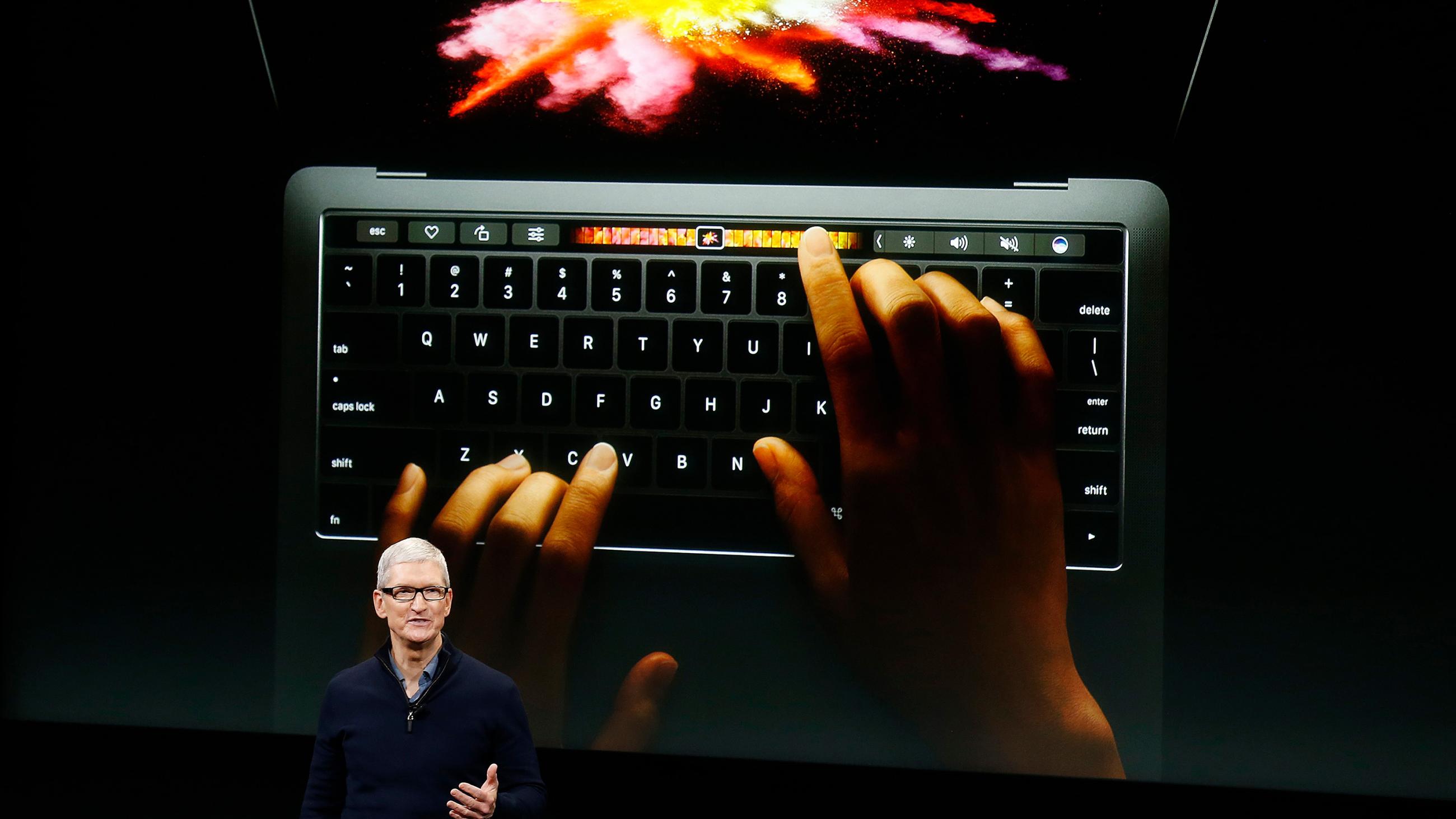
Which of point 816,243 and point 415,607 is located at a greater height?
point 816,243

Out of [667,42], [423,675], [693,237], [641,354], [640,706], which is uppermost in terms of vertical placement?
[667,42]

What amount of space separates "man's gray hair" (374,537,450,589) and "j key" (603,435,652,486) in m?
0.26

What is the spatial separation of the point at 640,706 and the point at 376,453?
0.33 metres

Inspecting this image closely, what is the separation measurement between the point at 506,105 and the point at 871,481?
47 centimetres

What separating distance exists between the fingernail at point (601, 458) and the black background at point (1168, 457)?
27 cm

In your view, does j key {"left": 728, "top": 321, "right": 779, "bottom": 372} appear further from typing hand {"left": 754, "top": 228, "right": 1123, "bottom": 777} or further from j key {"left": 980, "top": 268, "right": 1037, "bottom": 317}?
j key {"left": 980, "top": 268, "right": 1037, "bottom": 317}

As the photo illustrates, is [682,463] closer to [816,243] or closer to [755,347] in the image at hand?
[755,347]

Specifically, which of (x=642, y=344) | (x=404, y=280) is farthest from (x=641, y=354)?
(x=404, y=280)

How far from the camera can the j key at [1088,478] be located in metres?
0.78

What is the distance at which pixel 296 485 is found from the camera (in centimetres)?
82

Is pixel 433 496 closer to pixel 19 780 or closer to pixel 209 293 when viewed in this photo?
pixel 209 293

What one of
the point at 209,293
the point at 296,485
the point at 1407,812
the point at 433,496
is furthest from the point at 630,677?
the point at 1407,812

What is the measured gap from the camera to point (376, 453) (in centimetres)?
81

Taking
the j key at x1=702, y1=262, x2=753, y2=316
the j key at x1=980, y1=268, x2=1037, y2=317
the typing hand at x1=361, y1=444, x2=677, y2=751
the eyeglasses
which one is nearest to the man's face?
the eyeglasses
